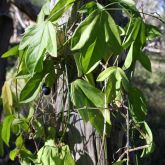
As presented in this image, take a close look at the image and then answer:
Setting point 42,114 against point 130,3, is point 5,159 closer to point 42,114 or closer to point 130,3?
point 42,114

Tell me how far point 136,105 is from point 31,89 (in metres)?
0.24

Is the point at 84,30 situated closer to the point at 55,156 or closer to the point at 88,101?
the point at 88,101

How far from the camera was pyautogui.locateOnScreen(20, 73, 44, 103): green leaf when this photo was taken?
104 cm

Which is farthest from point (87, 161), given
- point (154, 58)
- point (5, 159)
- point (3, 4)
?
point (154, 58)

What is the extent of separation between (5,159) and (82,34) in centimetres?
423

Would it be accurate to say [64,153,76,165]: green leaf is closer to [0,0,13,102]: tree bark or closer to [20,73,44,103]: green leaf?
[20,73,44,103]: green leaf

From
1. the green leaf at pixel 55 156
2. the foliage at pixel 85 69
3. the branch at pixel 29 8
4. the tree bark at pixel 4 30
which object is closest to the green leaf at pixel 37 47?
the foliage at pixel 85 69

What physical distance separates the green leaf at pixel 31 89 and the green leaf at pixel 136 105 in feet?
0.70

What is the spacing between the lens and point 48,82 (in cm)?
109

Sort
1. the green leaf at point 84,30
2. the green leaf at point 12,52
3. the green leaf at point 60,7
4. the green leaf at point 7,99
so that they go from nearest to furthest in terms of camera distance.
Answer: the green leaf at point 84,30
the green leaf at point 60,7
the green leaf at point 12,52
the green leaf at point 7,99

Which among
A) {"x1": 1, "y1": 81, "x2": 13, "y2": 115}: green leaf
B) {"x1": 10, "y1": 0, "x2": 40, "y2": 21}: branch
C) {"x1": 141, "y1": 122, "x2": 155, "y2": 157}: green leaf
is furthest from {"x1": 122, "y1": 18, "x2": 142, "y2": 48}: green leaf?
{"x1": 10, "y1": 0, "x2": 40, "y2": 21}: branch

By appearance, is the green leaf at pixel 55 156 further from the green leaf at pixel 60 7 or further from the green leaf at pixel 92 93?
the green leaf at pixel 60 7

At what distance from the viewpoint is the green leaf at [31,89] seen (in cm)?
104

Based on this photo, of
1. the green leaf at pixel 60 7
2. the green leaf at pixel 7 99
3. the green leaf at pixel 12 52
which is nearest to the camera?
the green leaf at pixel 60 7
